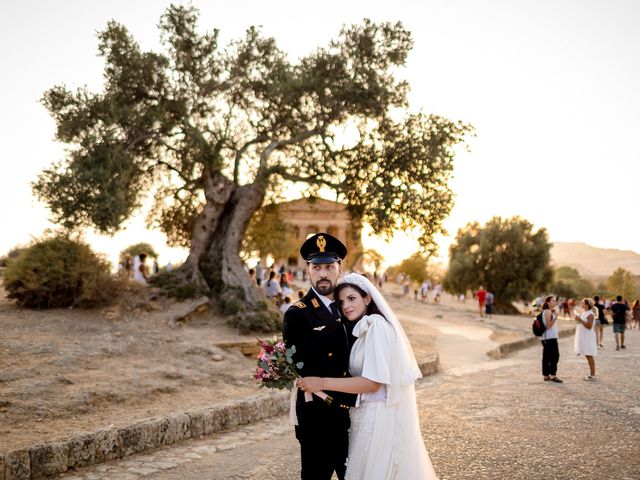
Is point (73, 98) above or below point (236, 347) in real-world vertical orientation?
above

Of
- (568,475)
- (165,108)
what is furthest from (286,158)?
(568,475)

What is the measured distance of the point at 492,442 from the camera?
712cm

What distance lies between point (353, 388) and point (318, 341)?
0.39 meters

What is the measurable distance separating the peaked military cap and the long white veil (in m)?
0.19

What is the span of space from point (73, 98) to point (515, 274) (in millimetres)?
42276

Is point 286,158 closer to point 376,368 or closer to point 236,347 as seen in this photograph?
point 236,347

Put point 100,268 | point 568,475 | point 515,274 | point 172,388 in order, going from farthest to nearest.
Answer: point 515,274 < point 100,268 < point 172,388 < point 568,475

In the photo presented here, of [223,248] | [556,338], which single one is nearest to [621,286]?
[223,248]

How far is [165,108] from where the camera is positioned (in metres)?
18.9

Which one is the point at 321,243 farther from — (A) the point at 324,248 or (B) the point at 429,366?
(B) the point at 429,366

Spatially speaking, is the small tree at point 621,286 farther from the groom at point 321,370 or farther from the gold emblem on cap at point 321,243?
the groom at point 321,370

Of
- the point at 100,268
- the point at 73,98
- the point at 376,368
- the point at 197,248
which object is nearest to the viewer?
the point at 376,368

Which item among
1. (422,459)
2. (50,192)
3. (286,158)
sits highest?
(286,158)

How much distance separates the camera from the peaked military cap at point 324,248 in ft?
13.1
